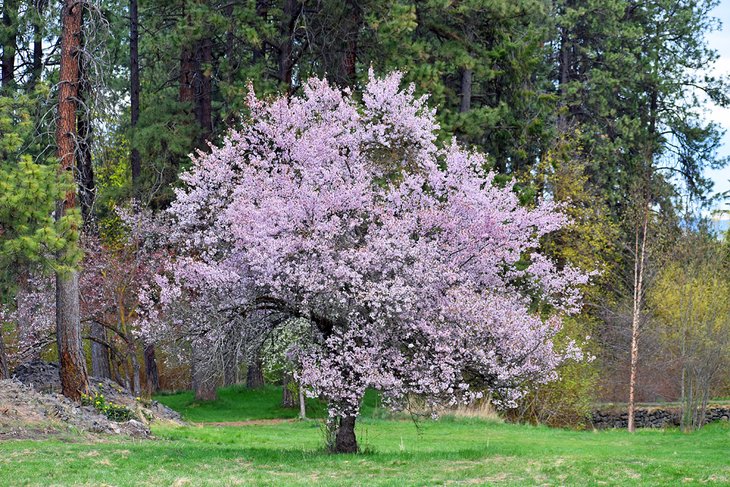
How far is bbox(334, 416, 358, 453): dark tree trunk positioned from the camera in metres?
16.4

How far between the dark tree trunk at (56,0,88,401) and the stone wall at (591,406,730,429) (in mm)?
18905

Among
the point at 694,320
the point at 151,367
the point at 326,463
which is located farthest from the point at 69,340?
the point at 694,320

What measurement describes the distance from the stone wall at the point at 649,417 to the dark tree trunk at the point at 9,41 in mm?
22400

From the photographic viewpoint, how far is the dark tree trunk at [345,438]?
1642cm

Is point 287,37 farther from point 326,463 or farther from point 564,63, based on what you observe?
point 564,63

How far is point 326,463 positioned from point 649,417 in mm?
20548

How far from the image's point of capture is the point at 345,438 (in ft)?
54.1

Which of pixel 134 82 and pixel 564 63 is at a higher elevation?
pixel 564 63

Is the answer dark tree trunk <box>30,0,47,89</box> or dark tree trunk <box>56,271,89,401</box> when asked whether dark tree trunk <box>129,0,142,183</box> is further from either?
dark tree trunk <box>56,271,89,401</box>

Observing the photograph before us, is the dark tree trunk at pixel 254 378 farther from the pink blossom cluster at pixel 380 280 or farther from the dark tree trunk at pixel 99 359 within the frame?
the pink blossom cluster at pixel 380 280

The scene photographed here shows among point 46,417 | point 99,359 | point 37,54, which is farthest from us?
point 99,359

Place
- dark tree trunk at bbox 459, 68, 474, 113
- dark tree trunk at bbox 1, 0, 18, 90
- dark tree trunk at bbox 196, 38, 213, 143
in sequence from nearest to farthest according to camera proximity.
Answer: dark tree trunk at bbox 1, 0, 18, 90 < dark tree trunk at bbox 196, 38, 213, 143 < dark tree trunk at bbox 459, 68, 474, 113

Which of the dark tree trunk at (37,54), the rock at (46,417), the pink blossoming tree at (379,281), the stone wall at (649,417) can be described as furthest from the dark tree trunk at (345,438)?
the stone wall at (649,417)

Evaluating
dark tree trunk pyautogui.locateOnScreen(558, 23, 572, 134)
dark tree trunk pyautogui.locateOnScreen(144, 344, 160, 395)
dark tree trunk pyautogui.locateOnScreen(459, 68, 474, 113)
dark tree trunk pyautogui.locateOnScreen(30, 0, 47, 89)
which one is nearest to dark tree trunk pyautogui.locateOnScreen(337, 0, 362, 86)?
dark tree trunk pyautogui.locateOnScreen(459, 68, 474, 113)
